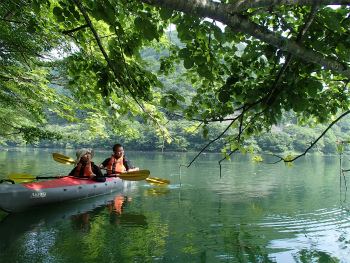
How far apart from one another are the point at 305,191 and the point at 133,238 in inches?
327

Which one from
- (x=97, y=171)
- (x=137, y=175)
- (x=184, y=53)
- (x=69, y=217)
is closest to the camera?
(x=184, y=53)

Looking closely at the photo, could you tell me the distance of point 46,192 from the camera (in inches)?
265

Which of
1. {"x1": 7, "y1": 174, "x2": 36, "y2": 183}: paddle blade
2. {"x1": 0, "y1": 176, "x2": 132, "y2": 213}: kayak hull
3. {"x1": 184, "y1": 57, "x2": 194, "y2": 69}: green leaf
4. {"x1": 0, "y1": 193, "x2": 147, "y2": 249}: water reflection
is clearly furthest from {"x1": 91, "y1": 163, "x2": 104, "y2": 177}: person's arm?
{"x1": 184, "y1": 57, "x2": 194, "y2": 69}: green leaf

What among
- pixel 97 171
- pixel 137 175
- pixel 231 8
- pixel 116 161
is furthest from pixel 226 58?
pixel 116 161

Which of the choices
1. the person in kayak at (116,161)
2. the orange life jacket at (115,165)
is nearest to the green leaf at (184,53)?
the person in kayak at (116,161)

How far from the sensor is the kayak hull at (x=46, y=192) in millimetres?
5977

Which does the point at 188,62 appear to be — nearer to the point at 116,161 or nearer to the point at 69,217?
the point at 69,217

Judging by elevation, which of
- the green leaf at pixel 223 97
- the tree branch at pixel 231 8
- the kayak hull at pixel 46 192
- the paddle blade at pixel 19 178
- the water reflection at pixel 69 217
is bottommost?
the water reflection at pixel 69 217

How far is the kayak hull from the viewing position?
598 cm

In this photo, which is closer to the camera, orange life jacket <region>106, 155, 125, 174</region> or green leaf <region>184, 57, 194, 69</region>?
green leaf <region>184, 57, 194, 69</region>

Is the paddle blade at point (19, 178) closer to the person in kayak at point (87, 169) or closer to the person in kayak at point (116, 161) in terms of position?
the person in kayak at point (87, 169)

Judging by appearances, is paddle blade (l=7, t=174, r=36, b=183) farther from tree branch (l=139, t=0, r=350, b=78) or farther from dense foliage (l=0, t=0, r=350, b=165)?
tree branch (l=139, t=0, r=350, b=78)

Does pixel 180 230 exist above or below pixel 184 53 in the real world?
below

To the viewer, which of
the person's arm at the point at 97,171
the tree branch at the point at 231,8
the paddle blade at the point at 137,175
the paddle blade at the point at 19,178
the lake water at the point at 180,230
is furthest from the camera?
the person's arm at the point at 97,171
